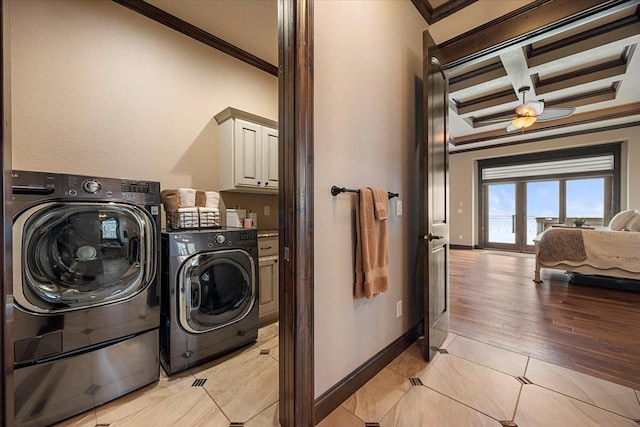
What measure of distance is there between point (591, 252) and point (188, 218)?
491 cm

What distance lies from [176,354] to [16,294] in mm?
914

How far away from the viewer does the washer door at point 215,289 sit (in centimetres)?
179

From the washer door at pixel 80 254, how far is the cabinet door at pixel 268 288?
1000 millimetres

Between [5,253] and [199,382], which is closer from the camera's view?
[5,253]

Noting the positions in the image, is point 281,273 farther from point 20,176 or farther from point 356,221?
point 20,176

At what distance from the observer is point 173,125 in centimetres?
242

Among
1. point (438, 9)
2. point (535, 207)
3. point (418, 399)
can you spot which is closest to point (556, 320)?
point (418, 399)

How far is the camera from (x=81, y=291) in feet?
4.68

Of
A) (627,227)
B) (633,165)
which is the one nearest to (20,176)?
(627,227)

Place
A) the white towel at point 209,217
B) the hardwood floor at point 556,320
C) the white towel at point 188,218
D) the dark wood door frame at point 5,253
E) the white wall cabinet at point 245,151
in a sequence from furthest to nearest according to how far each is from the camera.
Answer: the white wall cabinet at point 245,151, the white towel at point 209,217, the white towel at point 188,218, the hardwood floor at point 556,320, the dark wood door frame at point 5,253

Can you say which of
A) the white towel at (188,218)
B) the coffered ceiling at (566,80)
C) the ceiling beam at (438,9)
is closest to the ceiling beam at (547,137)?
the coffered ceiling at (566,80)

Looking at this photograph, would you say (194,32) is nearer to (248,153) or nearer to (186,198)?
(248,153)

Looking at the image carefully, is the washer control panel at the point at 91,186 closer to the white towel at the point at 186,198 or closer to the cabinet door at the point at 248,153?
the white towel at the point at 186,198

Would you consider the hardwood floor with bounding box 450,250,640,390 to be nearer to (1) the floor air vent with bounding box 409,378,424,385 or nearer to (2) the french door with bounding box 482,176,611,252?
(1) the floor air vent with bounding box 409,378,424,385
